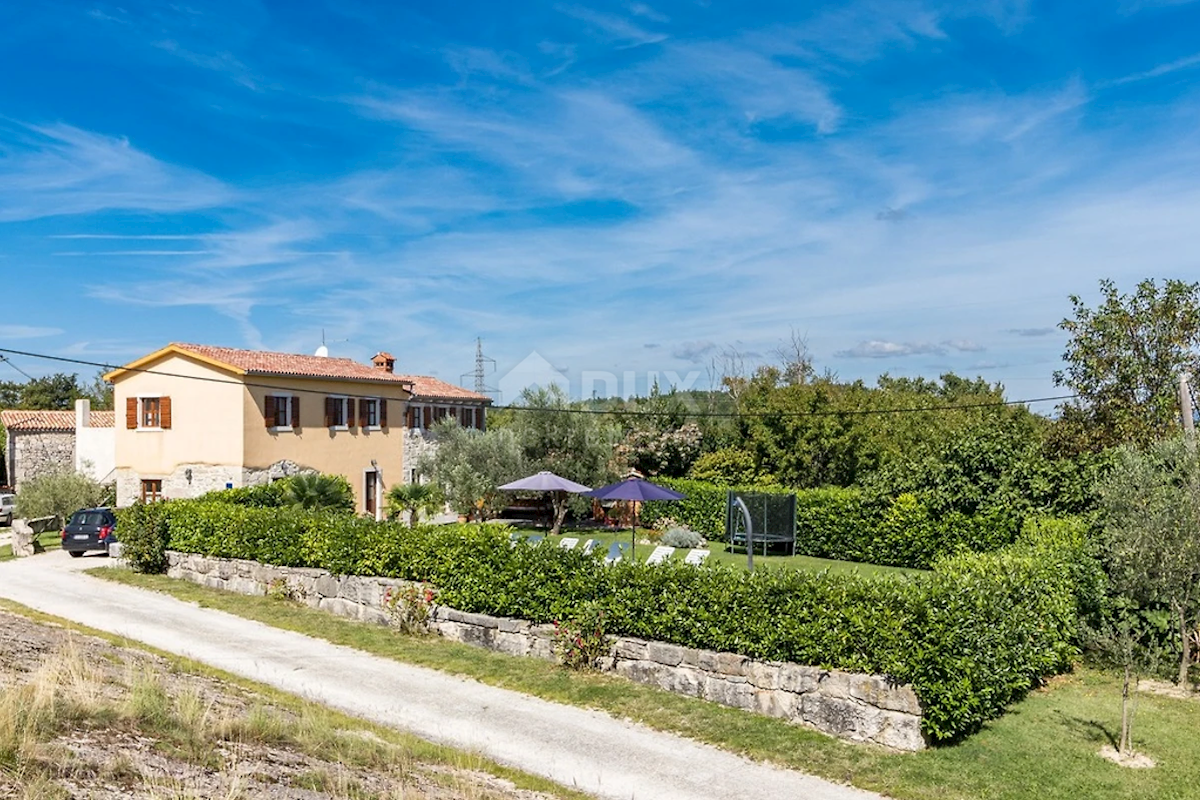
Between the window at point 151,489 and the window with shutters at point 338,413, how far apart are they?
564 cm

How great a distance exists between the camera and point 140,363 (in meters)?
27.1

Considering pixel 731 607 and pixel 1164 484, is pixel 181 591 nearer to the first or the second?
pixel 731 607

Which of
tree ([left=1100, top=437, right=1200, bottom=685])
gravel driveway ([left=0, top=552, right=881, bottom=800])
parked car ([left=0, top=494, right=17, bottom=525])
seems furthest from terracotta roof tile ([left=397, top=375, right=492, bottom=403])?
tree ([left=1100, top=437, right=1200, bottom=685])

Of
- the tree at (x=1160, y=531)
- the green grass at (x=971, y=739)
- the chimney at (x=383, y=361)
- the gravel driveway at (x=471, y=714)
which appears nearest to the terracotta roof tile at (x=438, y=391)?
the chimney at (x=383, y=361)

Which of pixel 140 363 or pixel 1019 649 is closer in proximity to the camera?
pixel 1019 649

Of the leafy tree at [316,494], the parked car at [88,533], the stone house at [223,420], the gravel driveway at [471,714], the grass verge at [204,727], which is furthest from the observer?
the stone house at [223,420]

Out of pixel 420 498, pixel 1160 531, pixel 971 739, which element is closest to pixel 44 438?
pixel 420 498

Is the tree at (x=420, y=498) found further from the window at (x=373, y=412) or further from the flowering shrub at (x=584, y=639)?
the flowering shrub at (x=584, y=639)

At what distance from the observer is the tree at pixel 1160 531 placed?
391 inches

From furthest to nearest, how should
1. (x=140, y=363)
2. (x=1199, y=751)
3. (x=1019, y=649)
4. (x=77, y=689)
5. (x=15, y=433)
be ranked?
(x=15, y=433) → (x=140, y=363) → (x=1019, y=649) → (x=1199, y=751) → (x=77, y=689)

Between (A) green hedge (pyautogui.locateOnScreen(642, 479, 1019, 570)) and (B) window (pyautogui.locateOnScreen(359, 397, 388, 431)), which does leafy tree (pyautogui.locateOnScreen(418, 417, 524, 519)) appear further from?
(A) green hedge (pyautogui.locateOnScreen(642, 479, 1019, 570))

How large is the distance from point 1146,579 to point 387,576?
422 inches

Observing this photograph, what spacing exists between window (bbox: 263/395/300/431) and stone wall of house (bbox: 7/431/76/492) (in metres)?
14.8

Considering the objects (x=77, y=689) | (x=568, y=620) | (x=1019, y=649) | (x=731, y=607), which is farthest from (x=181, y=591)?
(x=1019, y=649)
